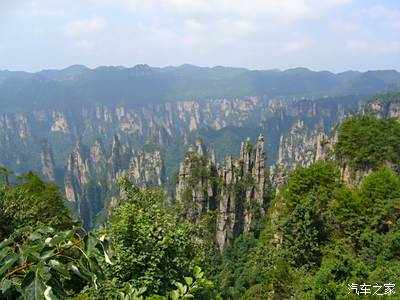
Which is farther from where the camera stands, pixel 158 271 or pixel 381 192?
pixel 381 192

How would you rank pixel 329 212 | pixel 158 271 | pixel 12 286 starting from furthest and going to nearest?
pixel 329 212 → pixel 158 271 → pixel 12 286

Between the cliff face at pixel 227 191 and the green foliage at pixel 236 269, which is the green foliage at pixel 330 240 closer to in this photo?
the green foliage at pixel 236 269

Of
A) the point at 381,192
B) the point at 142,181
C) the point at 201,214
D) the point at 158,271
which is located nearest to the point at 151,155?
the point at 142,181

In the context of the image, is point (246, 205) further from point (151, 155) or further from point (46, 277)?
point (151, 155)

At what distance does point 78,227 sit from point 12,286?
2.06ft

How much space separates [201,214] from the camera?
63906 millimetres

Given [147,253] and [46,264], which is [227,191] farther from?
[46,264]

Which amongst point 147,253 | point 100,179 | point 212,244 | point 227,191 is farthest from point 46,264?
point 100,179

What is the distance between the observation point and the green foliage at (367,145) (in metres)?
53.1

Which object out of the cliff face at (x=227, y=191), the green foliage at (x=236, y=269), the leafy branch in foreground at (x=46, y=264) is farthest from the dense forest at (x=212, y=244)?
the cliff face at (x=227, y=191)

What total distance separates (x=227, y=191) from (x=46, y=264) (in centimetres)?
6103

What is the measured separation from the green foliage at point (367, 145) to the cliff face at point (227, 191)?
12983 mm

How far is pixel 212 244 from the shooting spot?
2697 centimetres

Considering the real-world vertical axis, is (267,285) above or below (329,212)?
below
